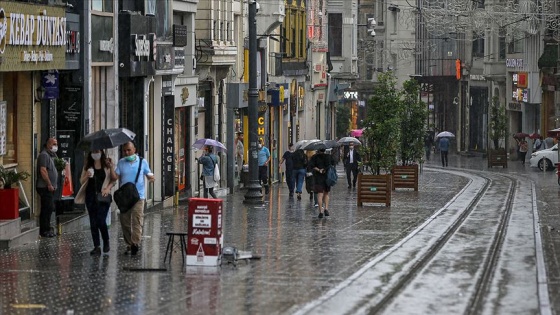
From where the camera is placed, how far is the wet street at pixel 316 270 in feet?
53.7

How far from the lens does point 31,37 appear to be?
79.4ft

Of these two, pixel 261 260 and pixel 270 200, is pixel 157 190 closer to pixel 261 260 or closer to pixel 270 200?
pixel 270 200

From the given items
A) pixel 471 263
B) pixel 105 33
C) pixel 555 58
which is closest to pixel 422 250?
pixel 471 263

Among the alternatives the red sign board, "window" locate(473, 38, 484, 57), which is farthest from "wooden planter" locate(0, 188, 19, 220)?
"window" locate(473, 38, 484, 57)

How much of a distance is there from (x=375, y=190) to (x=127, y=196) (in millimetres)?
16421

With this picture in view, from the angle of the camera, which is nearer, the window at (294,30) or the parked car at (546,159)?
the window at (294,30)

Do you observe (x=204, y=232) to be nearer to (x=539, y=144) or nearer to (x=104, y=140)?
(x=104, y=140)

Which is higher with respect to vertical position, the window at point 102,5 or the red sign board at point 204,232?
the window at point 102,5

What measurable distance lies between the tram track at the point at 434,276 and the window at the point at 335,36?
56711mm

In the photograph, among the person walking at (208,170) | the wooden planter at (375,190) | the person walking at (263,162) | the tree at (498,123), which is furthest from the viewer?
the tree at (498,123)

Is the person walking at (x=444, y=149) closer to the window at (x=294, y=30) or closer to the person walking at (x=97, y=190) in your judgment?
the window at (x=294, y=30)

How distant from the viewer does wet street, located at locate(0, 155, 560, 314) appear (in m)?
16.4

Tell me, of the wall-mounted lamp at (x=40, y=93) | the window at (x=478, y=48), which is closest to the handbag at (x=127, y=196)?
the wall-mounted lamp at (x=40, y=93)

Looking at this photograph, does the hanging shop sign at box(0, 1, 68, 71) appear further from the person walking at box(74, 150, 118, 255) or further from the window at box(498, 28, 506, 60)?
the window at box(498, 28, 506, 60)
